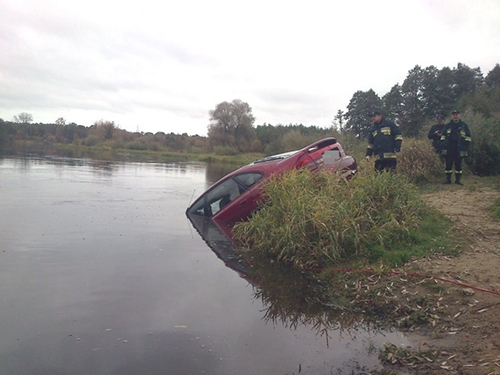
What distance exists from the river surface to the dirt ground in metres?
0.35

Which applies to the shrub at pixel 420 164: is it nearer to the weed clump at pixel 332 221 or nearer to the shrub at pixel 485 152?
the shrub at pixel 485 152

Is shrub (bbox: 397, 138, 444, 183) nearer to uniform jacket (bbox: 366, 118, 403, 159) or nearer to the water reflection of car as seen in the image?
uniform jacket (bbox: 366, 118, 403, 159)

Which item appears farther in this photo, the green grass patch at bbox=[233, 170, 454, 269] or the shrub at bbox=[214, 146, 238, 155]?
the shrub at bbox=[214, 146, 238, 155]

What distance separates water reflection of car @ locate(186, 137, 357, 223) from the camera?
24.6ft

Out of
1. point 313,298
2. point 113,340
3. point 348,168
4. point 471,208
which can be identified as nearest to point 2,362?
point 113,340

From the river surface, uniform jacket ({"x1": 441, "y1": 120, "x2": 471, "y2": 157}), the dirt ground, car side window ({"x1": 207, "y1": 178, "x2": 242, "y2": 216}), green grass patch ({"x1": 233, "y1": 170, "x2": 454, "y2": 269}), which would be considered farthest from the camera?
uniform jacket ({"x1": 441, "y1": 120, "x2": 471, "y2": 157})

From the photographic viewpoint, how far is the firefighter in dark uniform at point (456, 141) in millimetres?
10320

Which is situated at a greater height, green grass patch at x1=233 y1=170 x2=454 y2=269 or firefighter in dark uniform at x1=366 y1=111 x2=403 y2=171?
firefighter in dark uniform at x1=366 y1=111 x2=403 y2=171

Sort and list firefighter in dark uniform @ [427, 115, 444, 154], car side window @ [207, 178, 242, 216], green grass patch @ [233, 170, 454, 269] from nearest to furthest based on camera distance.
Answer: green grass patch @ [233, 170, 454, 269], car side window @ [207, 178, 242, 216], firefighter in dark uniform @ [427, 115, 444, 154]

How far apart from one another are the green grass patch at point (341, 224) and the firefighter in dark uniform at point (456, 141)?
4282 mm

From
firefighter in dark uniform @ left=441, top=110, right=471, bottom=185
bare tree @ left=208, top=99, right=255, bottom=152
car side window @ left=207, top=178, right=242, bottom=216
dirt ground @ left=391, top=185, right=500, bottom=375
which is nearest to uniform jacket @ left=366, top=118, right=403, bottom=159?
dirt ground @ left=391, top=185, right=500, bottom=375

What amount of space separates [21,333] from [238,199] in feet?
15.3

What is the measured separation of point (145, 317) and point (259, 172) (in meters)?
4.18

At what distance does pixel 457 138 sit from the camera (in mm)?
10594
